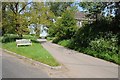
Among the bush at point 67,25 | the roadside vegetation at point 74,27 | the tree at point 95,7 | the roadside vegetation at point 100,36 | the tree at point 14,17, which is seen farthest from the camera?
the bush at point 67,25

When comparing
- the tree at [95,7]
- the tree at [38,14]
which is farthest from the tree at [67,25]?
the tree at [95,7]

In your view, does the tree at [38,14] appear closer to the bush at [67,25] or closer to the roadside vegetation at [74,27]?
the roadside vegetation at [74,27]

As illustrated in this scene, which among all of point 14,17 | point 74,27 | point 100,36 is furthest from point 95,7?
point 14,17

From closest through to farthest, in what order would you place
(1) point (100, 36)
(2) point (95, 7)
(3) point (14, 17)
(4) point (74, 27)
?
(1) point (100, 36) < (2) point (95, 7) < (3) point (14, 17) < (4) point (74, 27)

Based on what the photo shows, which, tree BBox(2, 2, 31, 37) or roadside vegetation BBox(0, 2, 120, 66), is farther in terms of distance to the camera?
tree BBox(2, 2, 31, 37)

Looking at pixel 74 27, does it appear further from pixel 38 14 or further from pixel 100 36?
pixel 100 36

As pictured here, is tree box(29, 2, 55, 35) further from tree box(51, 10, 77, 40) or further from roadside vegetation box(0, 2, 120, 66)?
tree box(51, 10, 77, 40)

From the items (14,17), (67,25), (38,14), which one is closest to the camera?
(14,17)

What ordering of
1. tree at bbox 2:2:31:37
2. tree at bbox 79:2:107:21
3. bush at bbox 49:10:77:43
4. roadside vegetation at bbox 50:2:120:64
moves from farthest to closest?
bush at bbox 49:10:77:43 < tree at bbox 2:2:31:37 < tree at bbox 79:2:107:21 < roadside vegetation at bbox 50:2:120:64

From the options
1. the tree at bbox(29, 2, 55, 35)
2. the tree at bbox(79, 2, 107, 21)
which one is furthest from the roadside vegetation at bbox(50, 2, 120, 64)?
the tree at bbox(29, 2, 55, 35)

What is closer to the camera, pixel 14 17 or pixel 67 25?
pixel 14 17

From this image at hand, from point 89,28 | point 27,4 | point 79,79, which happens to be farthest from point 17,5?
point 79,79

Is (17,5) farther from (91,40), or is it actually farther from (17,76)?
(17,76)

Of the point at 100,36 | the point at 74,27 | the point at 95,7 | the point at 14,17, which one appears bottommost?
the point at 74,27
